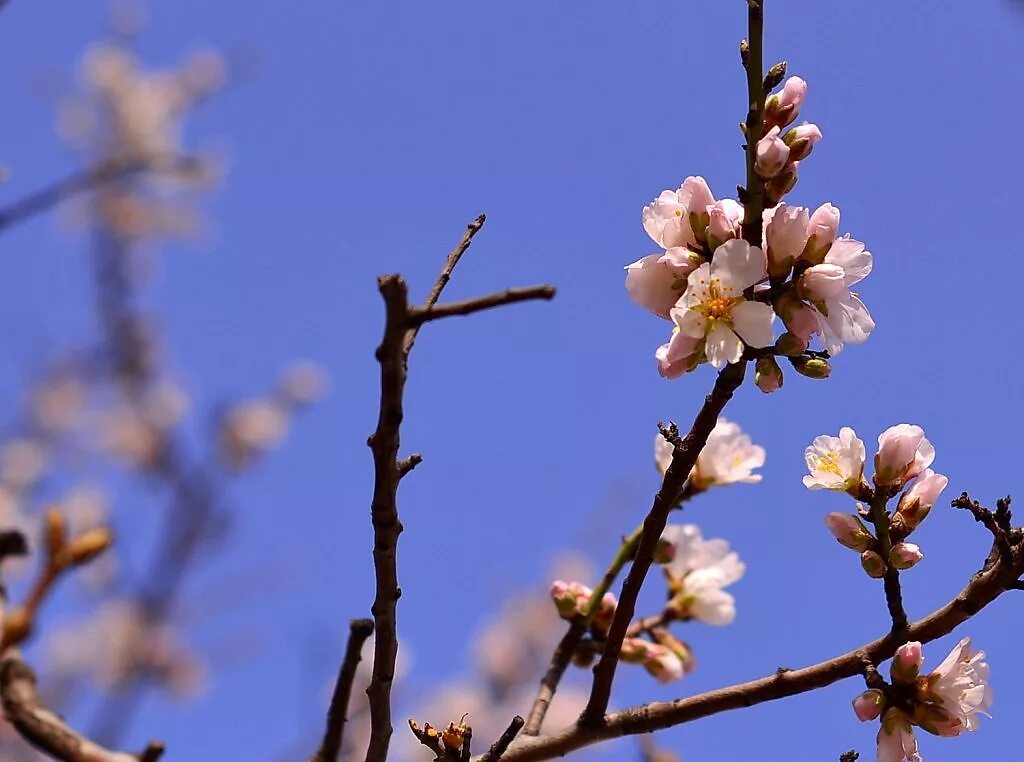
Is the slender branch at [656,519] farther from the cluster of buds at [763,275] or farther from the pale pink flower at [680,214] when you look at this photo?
the pale pink flower at [680,214]

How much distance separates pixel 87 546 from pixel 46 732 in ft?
1.07

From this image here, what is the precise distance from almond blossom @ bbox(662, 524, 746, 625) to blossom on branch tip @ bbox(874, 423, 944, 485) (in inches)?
25.9

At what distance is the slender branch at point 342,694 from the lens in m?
1.51

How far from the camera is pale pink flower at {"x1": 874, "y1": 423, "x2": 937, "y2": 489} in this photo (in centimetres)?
179

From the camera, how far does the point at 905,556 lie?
164 centimetres

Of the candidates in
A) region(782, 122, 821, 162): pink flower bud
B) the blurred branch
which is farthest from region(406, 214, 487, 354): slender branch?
region(782, 122, 821, 162): pink flower bud

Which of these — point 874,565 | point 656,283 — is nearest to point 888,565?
point 874,565

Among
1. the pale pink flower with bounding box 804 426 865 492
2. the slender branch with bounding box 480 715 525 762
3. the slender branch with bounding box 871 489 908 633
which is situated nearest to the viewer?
the slender branch with bounding box 480 715 525 762

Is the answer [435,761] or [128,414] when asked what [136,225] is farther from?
[435,761]

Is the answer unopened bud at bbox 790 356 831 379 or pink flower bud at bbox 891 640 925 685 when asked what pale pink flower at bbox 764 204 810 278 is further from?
pink flower bud at bbox 891 640 925 685

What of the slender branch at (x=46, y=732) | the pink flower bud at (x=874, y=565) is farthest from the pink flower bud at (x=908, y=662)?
the slender branch at (x=46, y=732)

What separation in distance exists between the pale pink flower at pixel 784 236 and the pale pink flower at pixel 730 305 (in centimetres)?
6

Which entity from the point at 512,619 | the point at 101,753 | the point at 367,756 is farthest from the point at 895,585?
the point at 512,619

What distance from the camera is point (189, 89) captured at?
12328 millimetres
